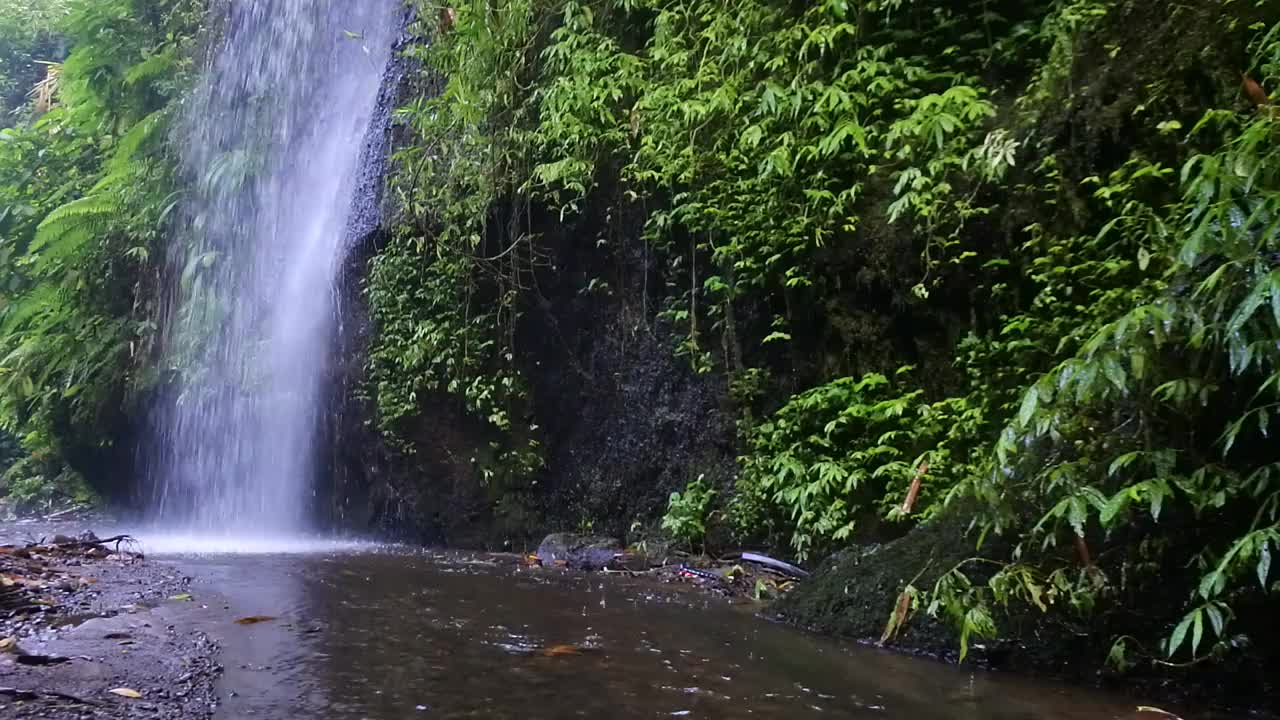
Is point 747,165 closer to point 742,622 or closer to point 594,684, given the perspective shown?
point 742,622

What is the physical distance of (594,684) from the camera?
8.70ft

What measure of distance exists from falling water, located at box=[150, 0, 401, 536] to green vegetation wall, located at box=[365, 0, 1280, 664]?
1581mm

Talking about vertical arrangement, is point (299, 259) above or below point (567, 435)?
above

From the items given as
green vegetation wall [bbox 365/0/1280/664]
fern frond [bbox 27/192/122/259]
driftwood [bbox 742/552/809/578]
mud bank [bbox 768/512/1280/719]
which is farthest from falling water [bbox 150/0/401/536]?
mud bank [bbox 768/512/1280/719]

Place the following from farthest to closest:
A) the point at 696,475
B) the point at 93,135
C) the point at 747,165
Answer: the point at 93,135
the point at 696,475
the point at 747,165

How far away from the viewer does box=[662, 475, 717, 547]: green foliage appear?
568cm

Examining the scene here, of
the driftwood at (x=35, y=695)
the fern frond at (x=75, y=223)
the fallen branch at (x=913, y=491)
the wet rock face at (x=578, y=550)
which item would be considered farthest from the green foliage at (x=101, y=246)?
the fallen branch at (x=913, y=491)

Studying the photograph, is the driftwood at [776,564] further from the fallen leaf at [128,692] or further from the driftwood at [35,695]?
the driftwood at [35,695]

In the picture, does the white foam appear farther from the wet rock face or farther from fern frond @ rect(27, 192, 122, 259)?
fern frond @ rect(27, 192, 122, 259)

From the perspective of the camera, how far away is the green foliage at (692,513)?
5684mm

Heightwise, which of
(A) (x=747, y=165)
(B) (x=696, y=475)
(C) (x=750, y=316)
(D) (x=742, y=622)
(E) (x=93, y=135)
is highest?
(E) (x=93, y=135)

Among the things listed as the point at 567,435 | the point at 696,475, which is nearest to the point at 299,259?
the point at 567,435

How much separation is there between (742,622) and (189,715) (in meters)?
2.38

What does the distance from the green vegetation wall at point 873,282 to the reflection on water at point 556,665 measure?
1.16 feet
